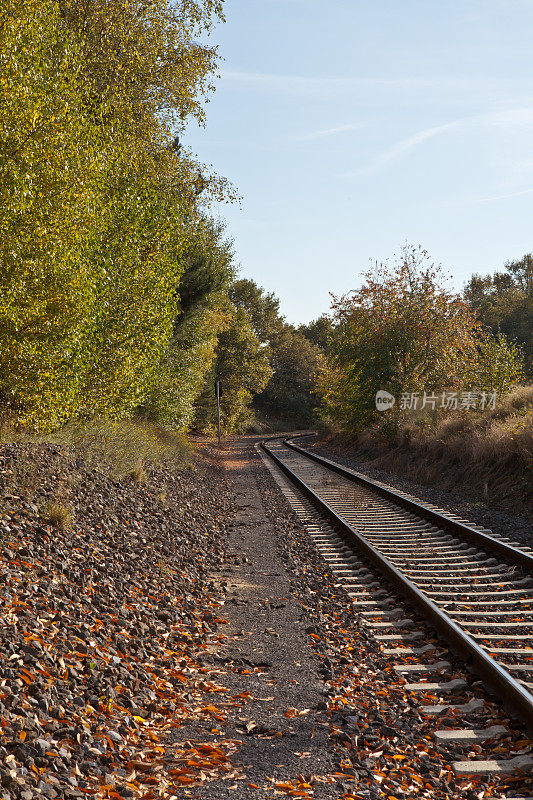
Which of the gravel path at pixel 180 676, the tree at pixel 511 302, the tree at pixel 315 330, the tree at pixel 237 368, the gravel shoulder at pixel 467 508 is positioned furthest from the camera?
the tree at pixel 315 330

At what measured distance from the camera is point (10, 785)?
302 centimetres

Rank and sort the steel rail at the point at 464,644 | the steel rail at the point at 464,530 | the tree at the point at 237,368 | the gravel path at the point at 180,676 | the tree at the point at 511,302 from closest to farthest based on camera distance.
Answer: the gravel path at the point at 180,676, the steel rail at the point at 464,644, the steel rail at the point at 464,530, the tree at the point at 237,368, the tree at the point at 511,302

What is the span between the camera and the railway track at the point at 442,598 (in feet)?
14.4

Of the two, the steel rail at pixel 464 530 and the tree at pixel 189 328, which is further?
the tree at pixel 189 328

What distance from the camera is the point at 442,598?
6.86 m

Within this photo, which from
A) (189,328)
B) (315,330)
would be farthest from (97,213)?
(315,330)

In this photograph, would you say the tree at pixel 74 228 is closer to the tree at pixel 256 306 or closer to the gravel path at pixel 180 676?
the gravel path at pixel 180 676

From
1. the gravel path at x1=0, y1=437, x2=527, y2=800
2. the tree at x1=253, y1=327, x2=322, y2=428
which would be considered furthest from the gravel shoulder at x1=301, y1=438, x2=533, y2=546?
the tree at x1=253, y1=327, x2=322, y2=428

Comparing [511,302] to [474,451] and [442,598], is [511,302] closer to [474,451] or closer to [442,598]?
[474,451]

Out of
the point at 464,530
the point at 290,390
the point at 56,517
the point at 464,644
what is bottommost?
the point at 464,644

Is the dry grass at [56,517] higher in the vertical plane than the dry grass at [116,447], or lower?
lower

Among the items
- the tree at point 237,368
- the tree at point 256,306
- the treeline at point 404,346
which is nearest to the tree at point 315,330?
the tree at point 256,306

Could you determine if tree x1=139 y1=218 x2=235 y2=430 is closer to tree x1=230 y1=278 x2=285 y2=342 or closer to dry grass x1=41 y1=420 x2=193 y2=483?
dry grass x1=41 y1=420 x2=193 y2=483

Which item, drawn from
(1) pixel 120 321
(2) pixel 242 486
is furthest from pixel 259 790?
(2) pixel 242 486
